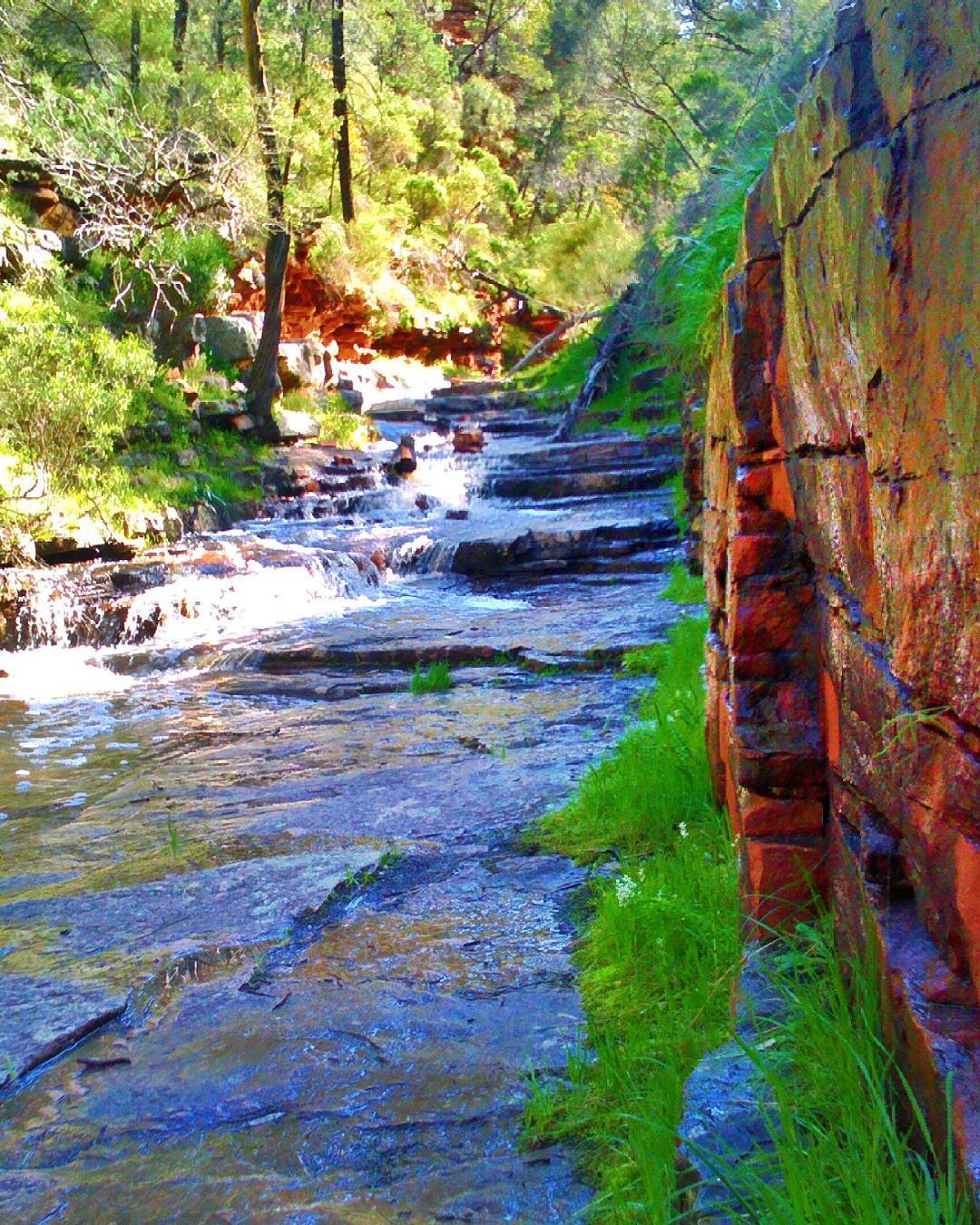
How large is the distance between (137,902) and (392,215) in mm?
29957

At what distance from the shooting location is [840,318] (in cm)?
166

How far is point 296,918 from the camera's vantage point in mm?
3387

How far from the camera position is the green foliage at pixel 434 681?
7.41 meters

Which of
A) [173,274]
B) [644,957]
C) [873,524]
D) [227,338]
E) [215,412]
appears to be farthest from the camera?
[227,338]

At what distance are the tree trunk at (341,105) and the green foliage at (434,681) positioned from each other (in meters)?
15.4

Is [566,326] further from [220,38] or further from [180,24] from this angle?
[180,24]

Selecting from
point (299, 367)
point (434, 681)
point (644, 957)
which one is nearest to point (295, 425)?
point (299, 367)

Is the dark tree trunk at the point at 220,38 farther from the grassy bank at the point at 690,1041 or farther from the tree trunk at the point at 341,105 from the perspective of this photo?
the grassy bank at the point at 690,1041

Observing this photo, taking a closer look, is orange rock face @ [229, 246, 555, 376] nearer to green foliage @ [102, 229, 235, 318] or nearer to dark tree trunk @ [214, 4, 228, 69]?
green foliage @ [102, 229, 235, 318]

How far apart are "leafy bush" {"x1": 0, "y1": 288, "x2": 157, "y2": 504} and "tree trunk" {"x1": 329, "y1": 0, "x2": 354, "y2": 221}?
8.40 metres

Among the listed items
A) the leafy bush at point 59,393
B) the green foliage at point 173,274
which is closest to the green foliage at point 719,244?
the leafy bush at point 59,393

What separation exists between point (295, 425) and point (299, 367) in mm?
2837

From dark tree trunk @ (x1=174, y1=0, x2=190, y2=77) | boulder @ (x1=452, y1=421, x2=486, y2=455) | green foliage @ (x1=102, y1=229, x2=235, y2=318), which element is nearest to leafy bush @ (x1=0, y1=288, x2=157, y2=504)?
green foliage @ (x1=102, y1=229, x2=235, y2=318)

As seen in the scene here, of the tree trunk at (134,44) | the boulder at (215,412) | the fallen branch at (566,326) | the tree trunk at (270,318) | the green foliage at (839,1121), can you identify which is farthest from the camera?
→ the fallen branch at (566,326)
